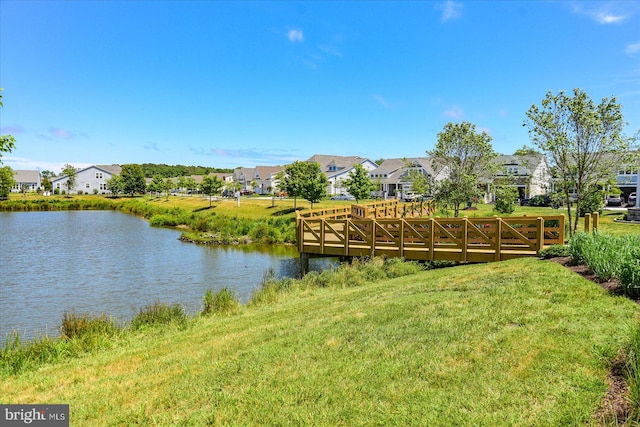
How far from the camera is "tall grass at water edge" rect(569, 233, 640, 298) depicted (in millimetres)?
7134

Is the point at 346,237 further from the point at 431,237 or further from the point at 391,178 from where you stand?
the point at 391,178

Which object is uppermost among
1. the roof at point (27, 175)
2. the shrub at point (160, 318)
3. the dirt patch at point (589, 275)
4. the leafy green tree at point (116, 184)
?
the roof at point (27, 175)

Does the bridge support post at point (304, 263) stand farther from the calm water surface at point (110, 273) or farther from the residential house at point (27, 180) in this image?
the residential house at point (27, 180)

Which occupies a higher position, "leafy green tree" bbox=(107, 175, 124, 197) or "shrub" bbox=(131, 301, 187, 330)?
"leafy green tree" bbox=(107, 175, 124, 197)

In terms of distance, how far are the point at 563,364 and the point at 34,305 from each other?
1785cm

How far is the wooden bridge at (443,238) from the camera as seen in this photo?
14516 millimetres

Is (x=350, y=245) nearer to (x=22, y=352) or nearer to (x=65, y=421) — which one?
(x=22, y=352)

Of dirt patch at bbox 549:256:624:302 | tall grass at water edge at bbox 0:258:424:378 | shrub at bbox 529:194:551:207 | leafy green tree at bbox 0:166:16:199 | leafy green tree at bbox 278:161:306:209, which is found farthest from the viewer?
leafy green tree at bbox 0:166:16:199

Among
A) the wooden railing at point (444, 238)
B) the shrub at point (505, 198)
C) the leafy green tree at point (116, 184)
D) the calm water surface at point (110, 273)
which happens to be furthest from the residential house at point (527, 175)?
the leafy green tree at point (116, 184)

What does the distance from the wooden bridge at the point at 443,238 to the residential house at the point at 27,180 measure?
127986mm

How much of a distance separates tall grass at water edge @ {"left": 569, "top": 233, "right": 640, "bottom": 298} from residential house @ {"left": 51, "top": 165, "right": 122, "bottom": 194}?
11344cm

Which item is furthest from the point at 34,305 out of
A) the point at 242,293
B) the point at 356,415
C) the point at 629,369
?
the point at 629,369

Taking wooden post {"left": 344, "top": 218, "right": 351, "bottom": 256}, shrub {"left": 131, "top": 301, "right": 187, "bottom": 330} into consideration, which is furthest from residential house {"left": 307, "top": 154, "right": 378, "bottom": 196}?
shrub {"left": 131, "top": 301, "right": 187, "bottom": 330}

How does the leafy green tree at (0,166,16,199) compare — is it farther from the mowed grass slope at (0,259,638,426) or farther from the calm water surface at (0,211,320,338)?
the mowed grass slope at (0,259,638,426)
